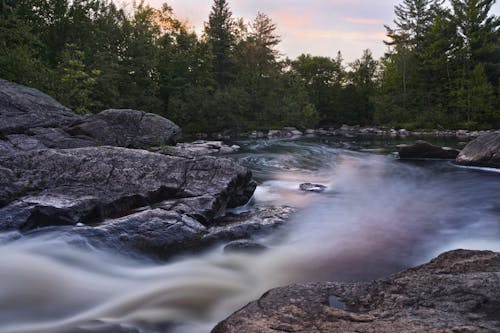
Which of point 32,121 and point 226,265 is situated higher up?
point 32,121

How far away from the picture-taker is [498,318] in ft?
8.64

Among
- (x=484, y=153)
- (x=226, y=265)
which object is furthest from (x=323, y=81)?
(x=226, y=265)

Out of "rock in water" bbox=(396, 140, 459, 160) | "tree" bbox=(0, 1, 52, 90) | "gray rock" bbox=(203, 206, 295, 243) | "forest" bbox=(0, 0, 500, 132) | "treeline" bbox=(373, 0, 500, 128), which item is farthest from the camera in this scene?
"treeline" bbox=(373, 0, 500, 128)

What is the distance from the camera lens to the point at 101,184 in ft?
21.7

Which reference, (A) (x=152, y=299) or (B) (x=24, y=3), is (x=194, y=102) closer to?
(B) (x=24, y=3)

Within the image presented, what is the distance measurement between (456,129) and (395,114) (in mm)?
8749

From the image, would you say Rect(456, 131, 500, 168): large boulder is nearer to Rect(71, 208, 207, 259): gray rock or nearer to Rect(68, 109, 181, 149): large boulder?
Rect(68, 109, 181, 149): large boulder

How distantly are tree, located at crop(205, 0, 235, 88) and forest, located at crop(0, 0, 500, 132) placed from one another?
14 centimetres

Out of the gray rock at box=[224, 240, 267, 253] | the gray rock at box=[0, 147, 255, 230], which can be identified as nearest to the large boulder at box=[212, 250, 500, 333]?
the gray rock at box=[224, 240, 267, 253]

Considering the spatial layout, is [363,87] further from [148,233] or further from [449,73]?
[148,233]

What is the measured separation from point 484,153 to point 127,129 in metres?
12.4

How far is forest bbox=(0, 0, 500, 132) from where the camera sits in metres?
26.6

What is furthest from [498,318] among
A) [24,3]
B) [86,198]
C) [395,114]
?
[395,114]

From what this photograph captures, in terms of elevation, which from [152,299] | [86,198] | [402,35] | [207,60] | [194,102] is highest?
[402,35]
